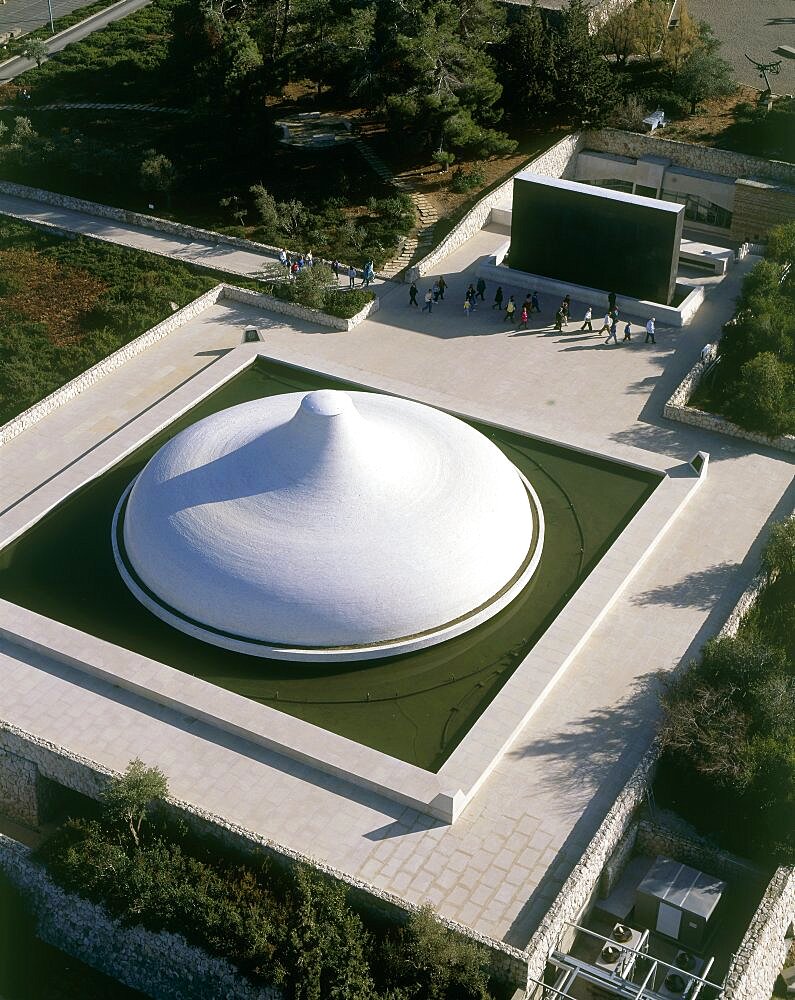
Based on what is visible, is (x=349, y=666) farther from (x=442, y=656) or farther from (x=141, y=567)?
(x=141, y=567)

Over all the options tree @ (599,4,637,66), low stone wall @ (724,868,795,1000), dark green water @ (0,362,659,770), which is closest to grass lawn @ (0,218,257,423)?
dark green water @ (0,362,659,770)

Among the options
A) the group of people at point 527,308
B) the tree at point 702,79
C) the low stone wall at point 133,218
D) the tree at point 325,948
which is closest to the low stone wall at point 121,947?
the tree at point 325,948

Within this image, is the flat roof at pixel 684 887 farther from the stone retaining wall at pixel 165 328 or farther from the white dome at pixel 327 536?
the stone retaining wall at pixel 165 328

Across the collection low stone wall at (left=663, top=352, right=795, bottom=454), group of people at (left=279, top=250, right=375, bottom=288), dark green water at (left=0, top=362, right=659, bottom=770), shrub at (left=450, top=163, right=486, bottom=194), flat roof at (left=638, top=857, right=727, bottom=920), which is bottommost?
flat roof at (left=638, top=857, right=727, bottom=920)

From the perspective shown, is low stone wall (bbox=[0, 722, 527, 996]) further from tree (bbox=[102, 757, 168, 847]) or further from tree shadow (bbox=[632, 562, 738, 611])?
tree shadow (bbox=[632, 562, 738, 611])

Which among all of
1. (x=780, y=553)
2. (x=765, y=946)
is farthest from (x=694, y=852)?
(x=780, y=553)

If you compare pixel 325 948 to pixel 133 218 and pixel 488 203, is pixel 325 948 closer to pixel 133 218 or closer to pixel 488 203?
pixel 488 203

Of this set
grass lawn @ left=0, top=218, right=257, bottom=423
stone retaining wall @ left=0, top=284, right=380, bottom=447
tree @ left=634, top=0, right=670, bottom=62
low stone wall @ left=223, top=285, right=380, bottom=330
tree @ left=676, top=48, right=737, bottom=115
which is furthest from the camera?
tree @ left=634, top=0, right=670, bottom=62
